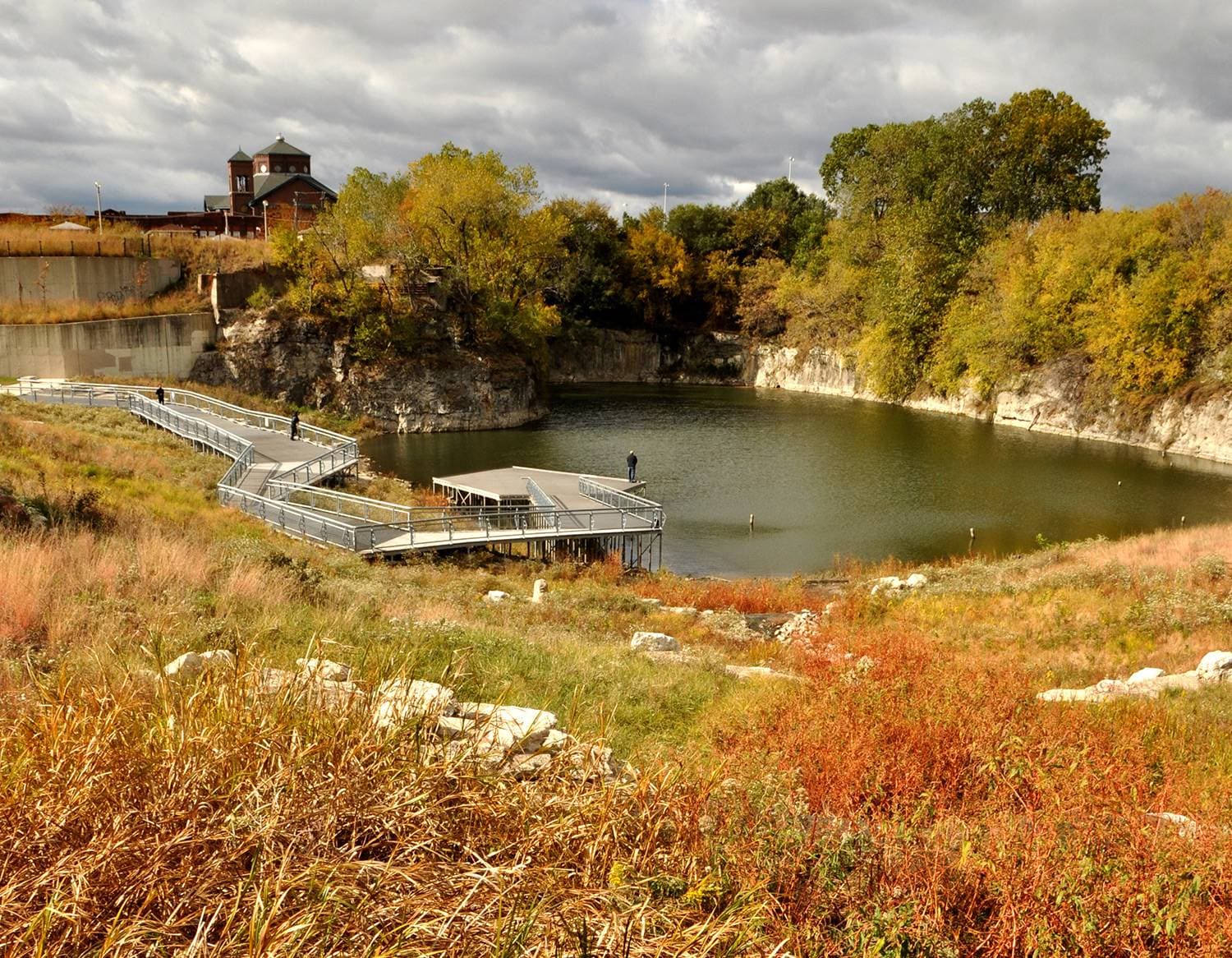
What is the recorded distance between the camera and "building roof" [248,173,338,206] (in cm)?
8594

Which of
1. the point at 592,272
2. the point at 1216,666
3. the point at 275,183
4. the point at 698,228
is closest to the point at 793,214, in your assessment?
the point at 698,228

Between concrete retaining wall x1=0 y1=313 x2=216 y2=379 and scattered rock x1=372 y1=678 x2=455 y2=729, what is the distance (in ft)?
159

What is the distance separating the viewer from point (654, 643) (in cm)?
1338

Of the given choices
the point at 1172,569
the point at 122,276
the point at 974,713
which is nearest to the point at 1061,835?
the point at 974,713

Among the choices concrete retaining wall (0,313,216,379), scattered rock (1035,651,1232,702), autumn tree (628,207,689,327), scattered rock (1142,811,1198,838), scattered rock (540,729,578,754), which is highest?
autumn tree (628,207,689,327)

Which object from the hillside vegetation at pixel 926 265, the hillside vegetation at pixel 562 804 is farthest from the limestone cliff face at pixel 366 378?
the hillside vegetation at pixel 562 804

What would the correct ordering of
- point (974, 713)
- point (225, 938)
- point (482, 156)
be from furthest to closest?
point (482, 156), point (974, 713), point (225, 938)

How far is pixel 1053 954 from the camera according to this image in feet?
13.0

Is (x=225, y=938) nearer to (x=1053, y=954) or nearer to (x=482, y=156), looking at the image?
(x=1053, y=954)

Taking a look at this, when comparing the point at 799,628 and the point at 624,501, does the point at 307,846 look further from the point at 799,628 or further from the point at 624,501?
the point at 624,501

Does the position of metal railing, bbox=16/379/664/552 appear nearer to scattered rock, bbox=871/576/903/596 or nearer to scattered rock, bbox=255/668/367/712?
scattered rock, bbox=871/576/903/596

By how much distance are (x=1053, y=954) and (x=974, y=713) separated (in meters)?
3.47

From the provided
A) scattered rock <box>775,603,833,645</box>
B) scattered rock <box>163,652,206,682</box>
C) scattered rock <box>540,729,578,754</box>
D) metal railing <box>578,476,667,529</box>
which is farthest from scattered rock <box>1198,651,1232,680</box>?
metal railing <box>578,476,667,529</box>

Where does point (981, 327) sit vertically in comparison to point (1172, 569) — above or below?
above
